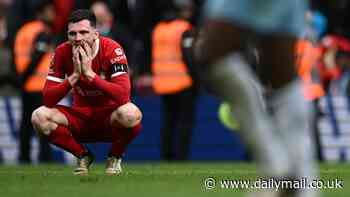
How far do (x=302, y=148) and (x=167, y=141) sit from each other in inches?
396

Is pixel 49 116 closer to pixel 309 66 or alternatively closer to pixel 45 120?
pixel 45 120

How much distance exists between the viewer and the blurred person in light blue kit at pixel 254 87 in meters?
6.99

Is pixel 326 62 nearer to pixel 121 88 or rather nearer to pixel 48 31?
pixel 48 31

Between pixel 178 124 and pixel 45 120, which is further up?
pixel 45 120

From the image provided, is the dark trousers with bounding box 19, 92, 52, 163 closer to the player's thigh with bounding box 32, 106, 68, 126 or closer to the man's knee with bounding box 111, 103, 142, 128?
the player's thigh with bounding box 32, 106, 68, 126

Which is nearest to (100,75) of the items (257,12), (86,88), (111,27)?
(86,88)

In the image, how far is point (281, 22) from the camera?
7.05 metres

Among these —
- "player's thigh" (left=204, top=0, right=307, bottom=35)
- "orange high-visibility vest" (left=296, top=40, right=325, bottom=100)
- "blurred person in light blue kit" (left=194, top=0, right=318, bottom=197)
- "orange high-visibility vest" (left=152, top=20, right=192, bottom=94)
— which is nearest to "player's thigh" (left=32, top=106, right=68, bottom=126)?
"blurred person in light blue kit" (left=194, top=0, right=318, bottom=197)

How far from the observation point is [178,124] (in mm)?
16969

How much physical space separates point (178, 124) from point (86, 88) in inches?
194

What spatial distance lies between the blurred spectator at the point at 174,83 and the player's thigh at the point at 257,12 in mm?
9840

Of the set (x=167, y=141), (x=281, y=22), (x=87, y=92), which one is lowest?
(x=167, y=141)

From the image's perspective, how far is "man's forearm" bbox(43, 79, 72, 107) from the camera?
1176 cm

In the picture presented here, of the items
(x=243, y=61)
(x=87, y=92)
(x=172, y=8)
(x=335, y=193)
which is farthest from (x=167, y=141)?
(x=243, y=61)
